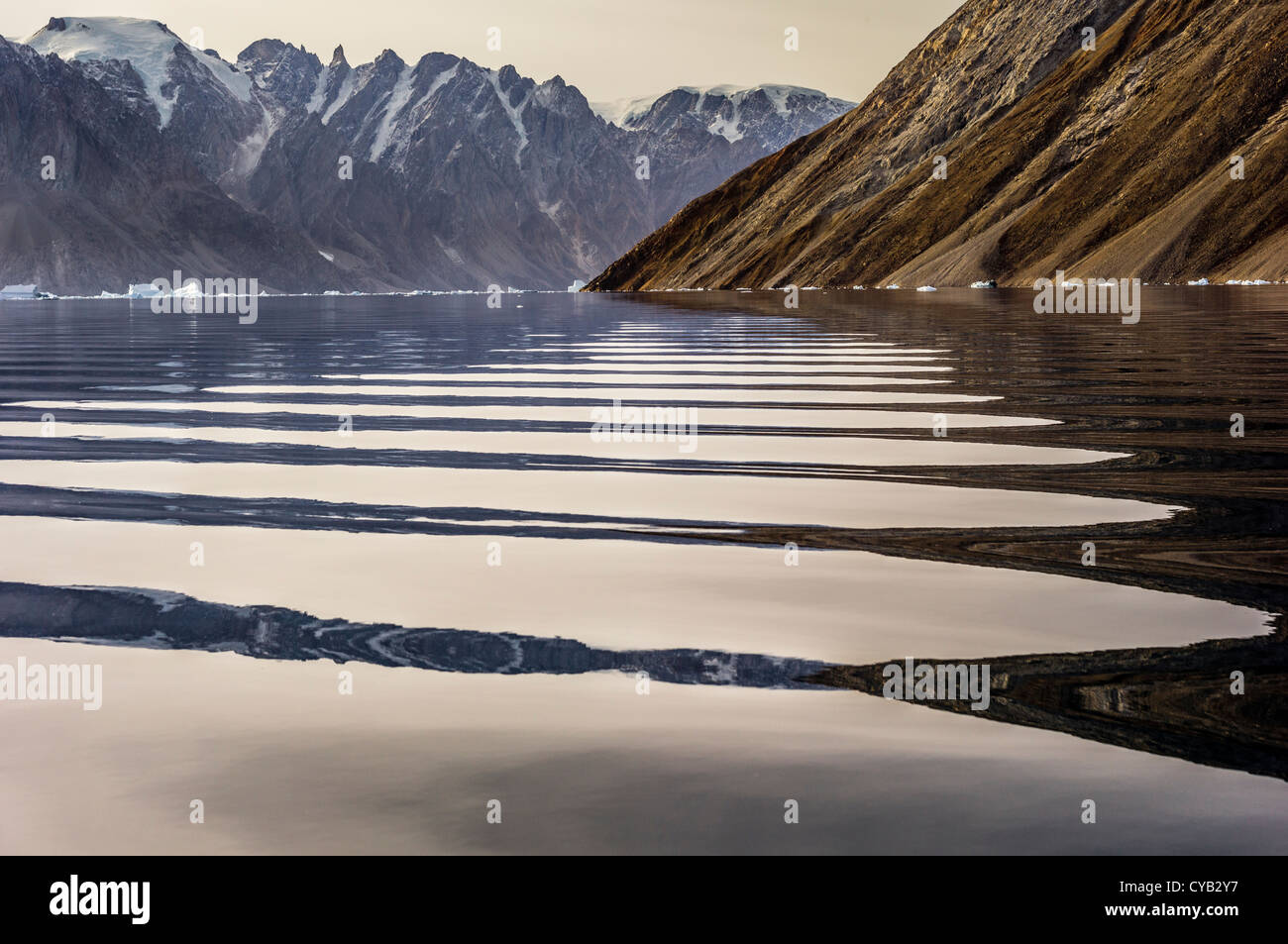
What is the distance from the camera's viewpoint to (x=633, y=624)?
27.3 ft

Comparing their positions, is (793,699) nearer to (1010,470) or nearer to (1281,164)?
(1010,470)

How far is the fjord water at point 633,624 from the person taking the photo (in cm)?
542

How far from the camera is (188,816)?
5371 mm

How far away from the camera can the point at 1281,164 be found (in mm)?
161250

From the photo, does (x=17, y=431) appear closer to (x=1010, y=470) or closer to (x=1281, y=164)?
(x=1010, y=470)

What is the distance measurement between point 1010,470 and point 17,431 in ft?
41.0

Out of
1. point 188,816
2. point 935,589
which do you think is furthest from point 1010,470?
point 188,816

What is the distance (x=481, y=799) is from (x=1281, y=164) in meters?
174

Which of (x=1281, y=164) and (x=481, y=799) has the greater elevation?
(x=1281, y=164)

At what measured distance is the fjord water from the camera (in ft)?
17.8

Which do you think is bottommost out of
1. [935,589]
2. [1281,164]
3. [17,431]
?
[935,589]
